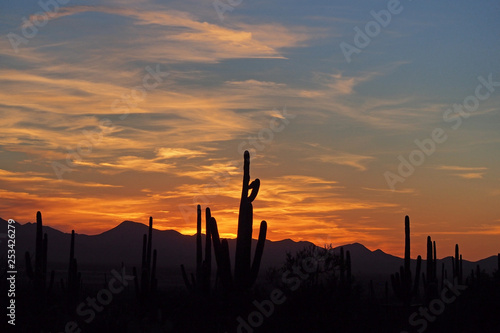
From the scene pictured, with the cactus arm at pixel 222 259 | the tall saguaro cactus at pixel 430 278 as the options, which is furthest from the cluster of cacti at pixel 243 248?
the tall saguaro cactus at pixel 430 278

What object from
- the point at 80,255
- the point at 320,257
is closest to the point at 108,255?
the point at 80,255

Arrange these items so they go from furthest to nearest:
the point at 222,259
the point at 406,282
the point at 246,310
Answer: the point at 406,282, the point at 222,259, the point at 246,310

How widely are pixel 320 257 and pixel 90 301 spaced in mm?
17676

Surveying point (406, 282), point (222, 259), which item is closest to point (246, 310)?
point (222, 259)

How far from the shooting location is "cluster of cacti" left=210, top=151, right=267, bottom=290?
2142cm

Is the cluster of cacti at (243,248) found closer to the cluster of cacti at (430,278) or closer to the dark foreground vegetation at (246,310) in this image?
the dark foreground vegetation at (246,310)

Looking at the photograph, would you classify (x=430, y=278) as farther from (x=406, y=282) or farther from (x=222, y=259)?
(x=222, y=259)

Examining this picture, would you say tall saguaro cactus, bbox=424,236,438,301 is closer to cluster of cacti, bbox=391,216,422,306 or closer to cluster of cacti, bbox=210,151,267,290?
cluster of cacti, bbox=391,216,422,306

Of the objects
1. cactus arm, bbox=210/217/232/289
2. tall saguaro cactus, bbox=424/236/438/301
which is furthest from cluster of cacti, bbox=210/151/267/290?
tall saguaro cactus, bbox=424/236/438/301

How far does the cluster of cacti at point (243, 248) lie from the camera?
21.4 metres

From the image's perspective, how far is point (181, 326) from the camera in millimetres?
Answer: 21000

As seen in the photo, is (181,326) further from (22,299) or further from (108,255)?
(108,255)

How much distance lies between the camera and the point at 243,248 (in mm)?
21422

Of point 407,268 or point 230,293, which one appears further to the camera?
point 407,268
